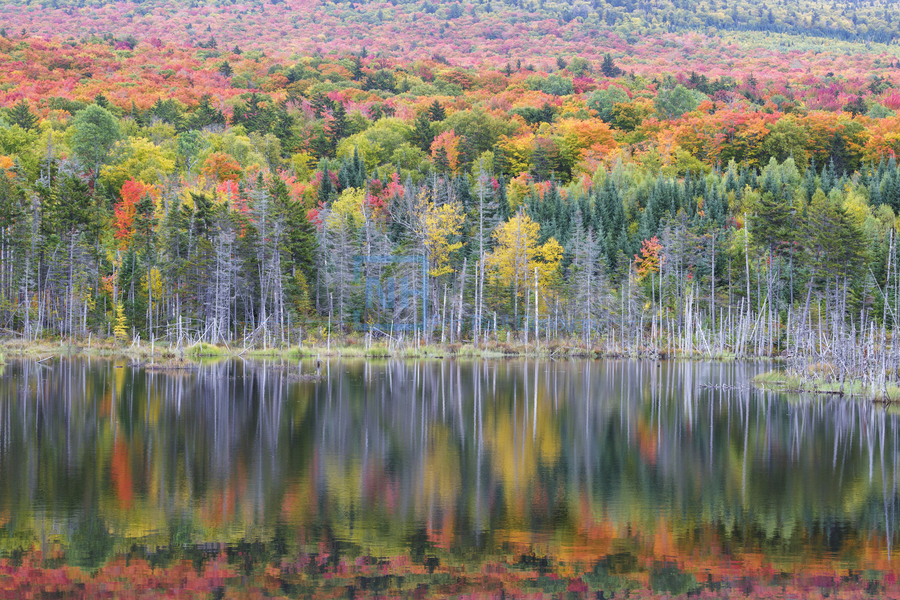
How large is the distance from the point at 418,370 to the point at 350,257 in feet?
83.2

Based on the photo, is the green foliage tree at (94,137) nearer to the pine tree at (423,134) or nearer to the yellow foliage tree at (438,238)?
the yellow foliage tree at (438,238)

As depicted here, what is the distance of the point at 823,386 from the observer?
32781mm

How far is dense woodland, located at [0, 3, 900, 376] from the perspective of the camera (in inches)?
2333

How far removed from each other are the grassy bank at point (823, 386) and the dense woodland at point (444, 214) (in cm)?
178

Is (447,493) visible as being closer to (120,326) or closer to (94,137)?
(120,326)

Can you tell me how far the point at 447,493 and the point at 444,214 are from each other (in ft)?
170

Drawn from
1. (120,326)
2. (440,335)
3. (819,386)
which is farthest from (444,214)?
(819,386)

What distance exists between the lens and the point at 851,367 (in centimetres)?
3272

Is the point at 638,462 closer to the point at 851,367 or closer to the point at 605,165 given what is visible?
the point at 851,367

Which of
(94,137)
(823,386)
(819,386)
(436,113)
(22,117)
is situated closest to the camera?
(823,386)

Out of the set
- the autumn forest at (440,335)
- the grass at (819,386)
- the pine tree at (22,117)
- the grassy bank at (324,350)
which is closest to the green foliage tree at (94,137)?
the autumn forest at (440,335)

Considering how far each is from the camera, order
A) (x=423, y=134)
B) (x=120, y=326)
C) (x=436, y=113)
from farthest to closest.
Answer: (x=436, y=113) → (x=423, y=134) → (x=120, y=326)

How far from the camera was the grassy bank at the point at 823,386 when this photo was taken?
28.7 m

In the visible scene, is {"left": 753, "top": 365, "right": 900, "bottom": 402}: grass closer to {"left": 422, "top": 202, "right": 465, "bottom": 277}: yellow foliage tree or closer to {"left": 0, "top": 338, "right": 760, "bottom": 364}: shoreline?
{"left": 0, "top": 338, "right": 760, "bottom": 364}: shoreline
